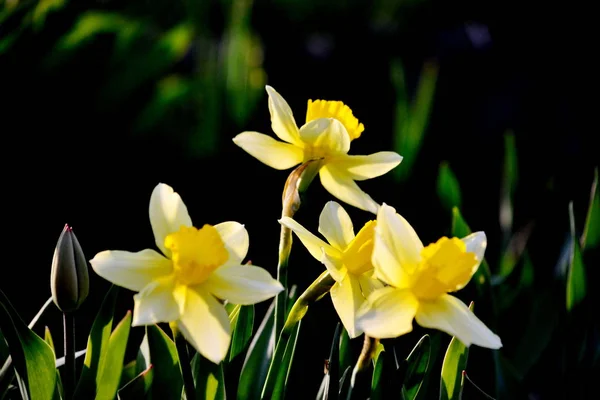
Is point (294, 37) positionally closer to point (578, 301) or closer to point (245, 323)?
point (578, 301)

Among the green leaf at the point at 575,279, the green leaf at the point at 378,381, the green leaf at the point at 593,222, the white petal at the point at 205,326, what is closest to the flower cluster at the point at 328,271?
the white petal at the point at 205,326

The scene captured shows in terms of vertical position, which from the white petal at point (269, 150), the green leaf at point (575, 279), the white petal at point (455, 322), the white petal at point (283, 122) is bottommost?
the green leaf at point (575, 279)

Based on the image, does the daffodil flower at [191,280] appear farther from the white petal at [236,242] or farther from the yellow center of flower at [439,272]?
the yellow center of flower at [439,272]

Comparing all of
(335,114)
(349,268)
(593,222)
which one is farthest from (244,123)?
(349,268)

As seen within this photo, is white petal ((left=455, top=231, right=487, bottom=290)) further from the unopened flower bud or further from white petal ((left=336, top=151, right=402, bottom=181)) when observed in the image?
the unopened flower bud

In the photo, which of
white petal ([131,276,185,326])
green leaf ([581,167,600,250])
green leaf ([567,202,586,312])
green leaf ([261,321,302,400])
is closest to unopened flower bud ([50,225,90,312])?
→ white petal ([131,276,185,326])

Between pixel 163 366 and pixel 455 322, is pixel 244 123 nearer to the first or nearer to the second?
pixel 163 366
